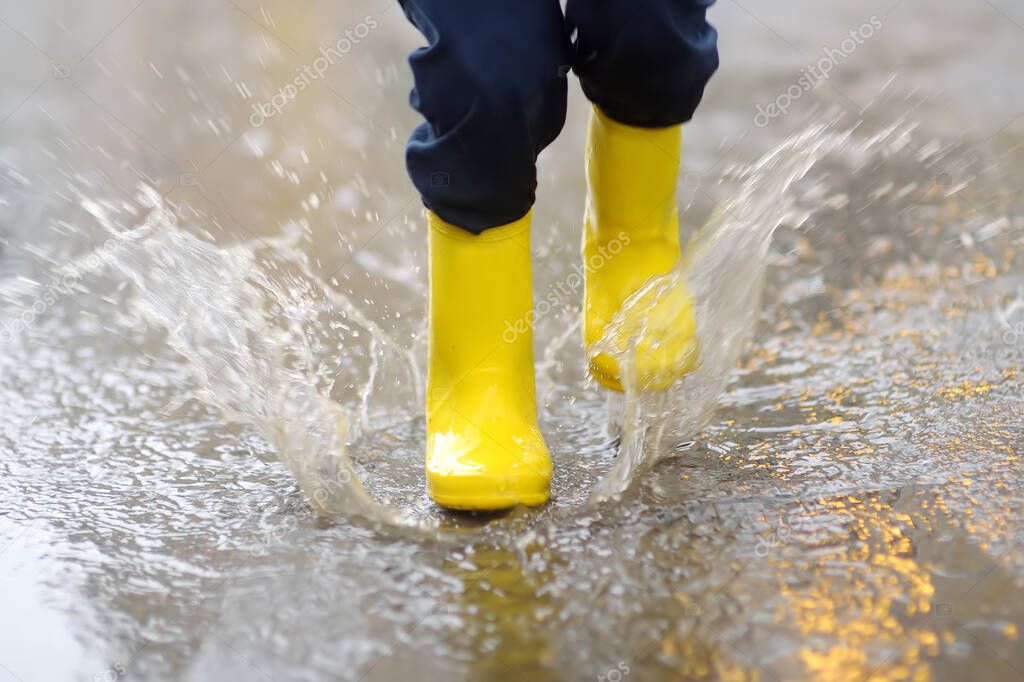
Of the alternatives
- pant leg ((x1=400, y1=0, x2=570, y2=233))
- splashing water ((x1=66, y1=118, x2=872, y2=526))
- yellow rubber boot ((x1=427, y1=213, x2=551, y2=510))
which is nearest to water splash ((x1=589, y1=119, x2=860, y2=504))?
splashing water ((x1=66, y1=118, x2=872, y2=526))

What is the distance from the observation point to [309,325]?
5.21 ft

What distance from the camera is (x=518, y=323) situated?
121 cm

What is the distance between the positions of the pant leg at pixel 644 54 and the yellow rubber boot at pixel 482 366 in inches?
6.9

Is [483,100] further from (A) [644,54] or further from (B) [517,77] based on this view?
(A) [644,54]

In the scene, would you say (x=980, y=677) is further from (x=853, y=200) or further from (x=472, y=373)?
(x=853, y=200)

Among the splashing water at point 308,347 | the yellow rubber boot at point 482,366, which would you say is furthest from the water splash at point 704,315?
the yellow rubber boot at point 482,366

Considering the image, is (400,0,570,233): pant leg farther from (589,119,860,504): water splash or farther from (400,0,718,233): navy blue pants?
(589,119,860,504): water splash

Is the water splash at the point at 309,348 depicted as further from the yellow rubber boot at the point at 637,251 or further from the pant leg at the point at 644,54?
the pant leg at the point at 644,54

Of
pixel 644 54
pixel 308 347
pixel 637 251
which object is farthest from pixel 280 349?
pixel 644 54

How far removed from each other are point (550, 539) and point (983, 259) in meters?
1.25

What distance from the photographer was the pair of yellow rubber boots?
1141 mm

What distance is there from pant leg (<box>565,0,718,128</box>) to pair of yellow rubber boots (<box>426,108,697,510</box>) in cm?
4

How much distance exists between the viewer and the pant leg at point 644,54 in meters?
1.14

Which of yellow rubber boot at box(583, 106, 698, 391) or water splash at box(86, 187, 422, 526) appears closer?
water splash at box(86, 187, 422, 526)
